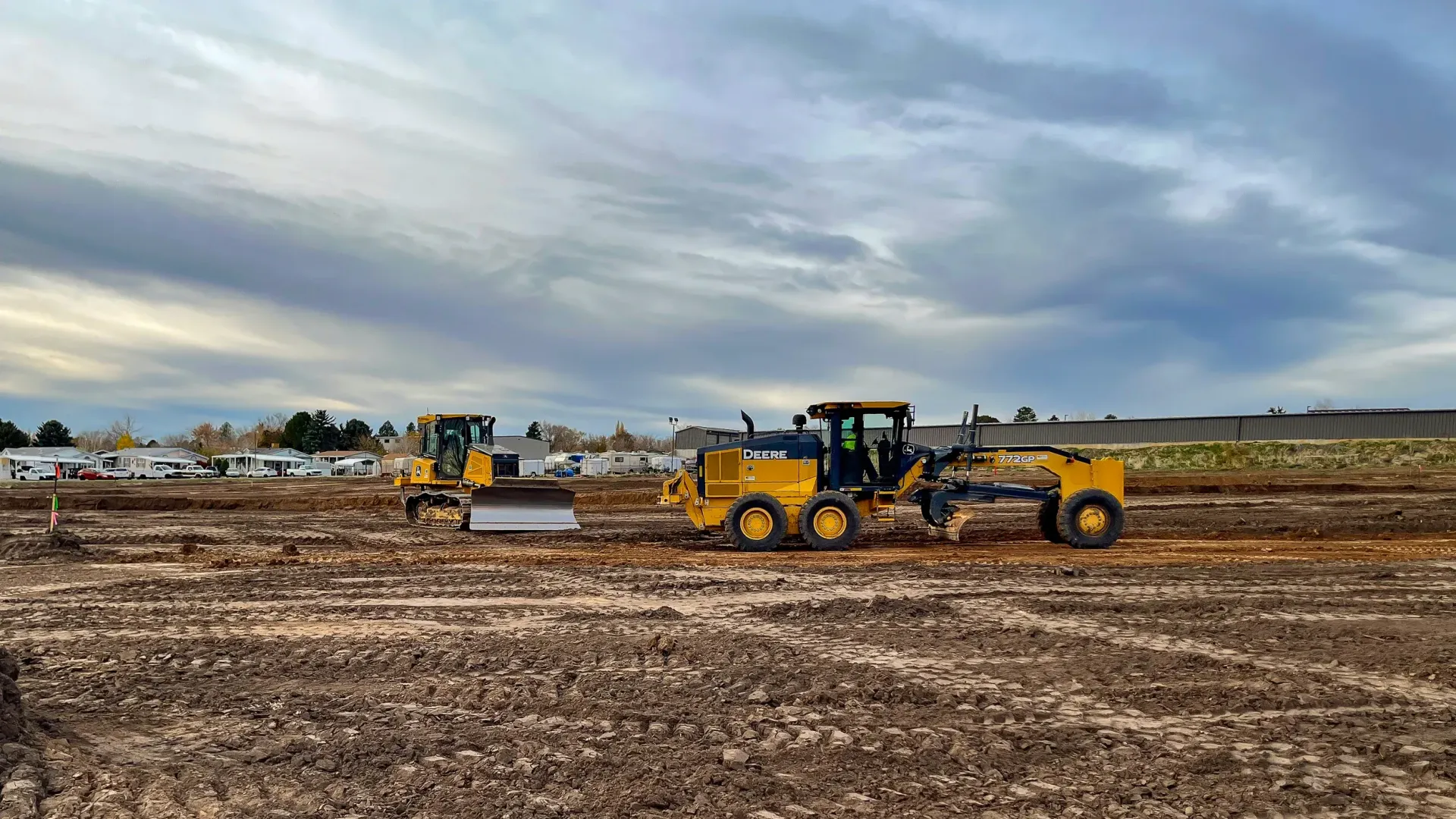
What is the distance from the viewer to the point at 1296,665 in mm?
7078

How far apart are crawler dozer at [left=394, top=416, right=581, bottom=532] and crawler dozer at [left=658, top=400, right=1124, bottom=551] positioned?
5263mm

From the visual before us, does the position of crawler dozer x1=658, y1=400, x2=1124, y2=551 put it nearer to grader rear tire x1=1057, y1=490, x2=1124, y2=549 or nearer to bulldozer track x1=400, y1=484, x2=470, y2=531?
grader rear tire x1=1057, y1=490, x2=1124, y2=549

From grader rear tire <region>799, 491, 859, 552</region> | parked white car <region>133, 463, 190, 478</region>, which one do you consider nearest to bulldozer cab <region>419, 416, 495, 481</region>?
grader rear tire <region>799, 491, 859, 552</region>

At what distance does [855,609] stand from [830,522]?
646 cm

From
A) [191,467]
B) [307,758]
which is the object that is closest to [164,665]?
[307,758]

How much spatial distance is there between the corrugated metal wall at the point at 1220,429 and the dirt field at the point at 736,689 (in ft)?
140

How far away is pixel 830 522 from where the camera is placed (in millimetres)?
15984

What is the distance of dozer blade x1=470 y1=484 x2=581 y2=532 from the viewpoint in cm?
2061

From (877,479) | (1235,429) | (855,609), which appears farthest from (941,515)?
(1235,429)

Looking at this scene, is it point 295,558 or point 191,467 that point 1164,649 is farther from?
point 191,467

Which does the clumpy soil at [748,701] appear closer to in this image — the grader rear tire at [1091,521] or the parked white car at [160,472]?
the grader rear tire at [1091,521]

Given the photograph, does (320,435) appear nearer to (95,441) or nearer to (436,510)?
(95,441)

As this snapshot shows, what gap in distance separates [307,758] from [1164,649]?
6287mm

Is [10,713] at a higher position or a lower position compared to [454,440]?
lower
